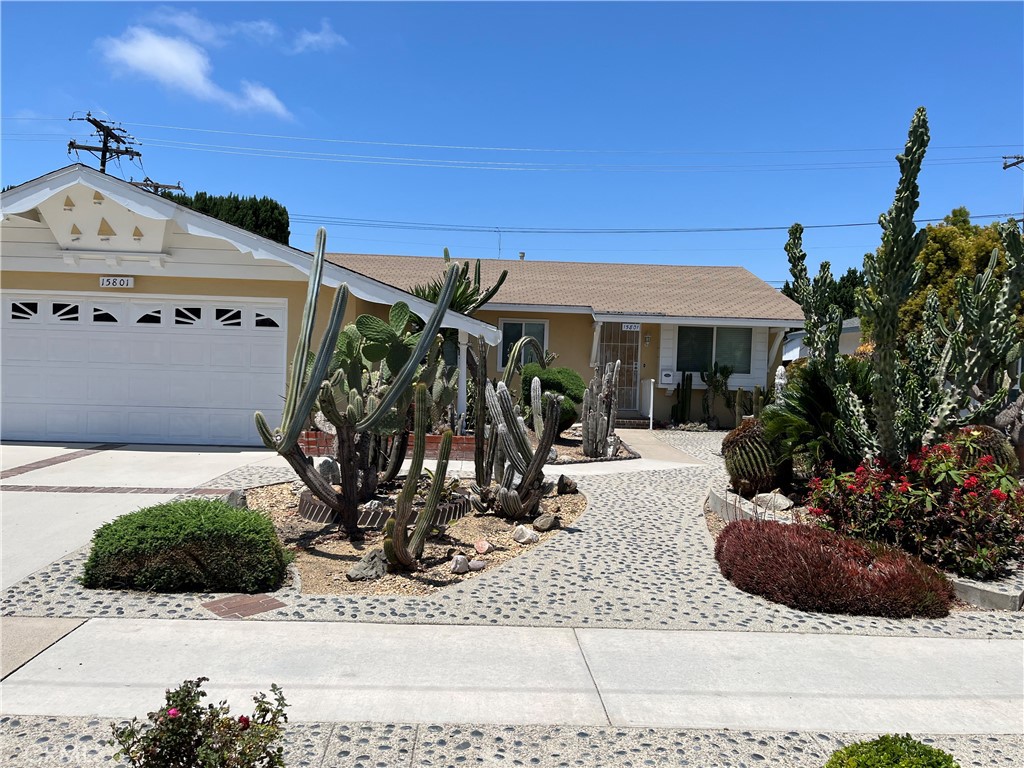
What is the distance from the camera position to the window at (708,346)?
63.4 ft

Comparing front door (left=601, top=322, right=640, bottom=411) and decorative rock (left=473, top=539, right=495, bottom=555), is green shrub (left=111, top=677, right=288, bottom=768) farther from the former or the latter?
front door (left=601, top=322, right=640, bottom=411)

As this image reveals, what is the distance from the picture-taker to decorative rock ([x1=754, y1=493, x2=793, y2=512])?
322 inches

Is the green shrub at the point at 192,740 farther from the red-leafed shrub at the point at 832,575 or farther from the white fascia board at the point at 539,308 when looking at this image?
the white fascia board at the point at 539,308

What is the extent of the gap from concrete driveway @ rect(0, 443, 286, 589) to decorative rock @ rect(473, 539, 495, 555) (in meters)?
3.53

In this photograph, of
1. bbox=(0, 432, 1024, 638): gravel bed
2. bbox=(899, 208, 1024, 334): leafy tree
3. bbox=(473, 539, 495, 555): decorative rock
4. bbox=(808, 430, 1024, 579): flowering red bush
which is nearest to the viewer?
bbox=(0, 432, 1024, 638): gravel bed

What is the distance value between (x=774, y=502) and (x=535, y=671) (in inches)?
194

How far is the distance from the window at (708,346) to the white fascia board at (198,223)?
851 centimetres

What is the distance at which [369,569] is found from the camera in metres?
5.93

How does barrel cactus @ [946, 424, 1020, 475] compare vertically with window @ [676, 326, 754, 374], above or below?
below

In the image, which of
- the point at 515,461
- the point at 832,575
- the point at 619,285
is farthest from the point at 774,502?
the point at 619,285

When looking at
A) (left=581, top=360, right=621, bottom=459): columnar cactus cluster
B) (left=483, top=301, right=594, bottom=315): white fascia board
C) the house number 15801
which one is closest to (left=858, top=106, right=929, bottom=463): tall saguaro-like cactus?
(left=581, top=360, right=621, bottom=459): columnar cactus cluster

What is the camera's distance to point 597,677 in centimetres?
423

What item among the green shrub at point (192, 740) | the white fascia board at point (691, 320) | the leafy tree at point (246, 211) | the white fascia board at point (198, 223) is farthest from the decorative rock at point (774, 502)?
the leafy tree at point (246, 211)

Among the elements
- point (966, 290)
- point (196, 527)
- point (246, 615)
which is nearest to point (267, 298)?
point (196, 527)
